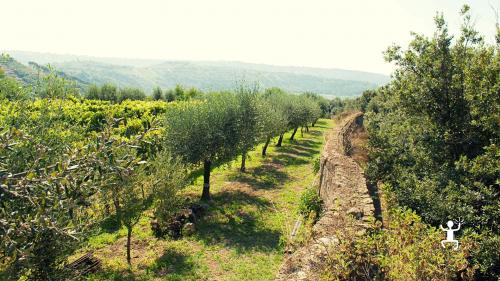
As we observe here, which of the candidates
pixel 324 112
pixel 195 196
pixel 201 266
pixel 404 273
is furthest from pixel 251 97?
pixel 324 112

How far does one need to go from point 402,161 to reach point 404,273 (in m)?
13.2

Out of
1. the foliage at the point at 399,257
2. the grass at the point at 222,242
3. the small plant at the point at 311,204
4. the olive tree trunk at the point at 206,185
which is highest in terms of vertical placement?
the foliage at the point at 399,257

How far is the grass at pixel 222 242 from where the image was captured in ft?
51.8

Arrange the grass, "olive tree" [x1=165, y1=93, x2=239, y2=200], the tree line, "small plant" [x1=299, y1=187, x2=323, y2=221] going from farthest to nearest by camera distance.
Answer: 1. "olive tree" [x1=165, y1=93, x2=239, y2=200]
2. "small plant" [x1=299, y1=187, x2=323, y2=221]
3. the grass
4. the tree line

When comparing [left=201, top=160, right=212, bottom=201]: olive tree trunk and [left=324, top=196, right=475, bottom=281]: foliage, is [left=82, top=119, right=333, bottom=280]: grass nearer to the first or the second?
[left=201, top=160, right=212, bottom=201]: olive tree trunk

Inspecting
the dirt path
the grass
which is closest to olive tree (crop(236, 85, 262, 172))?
the grass

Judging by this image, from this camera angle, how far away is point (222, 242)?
1906 cm

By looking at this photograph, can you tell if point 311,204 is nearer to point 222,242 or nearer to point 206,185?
point 222,242

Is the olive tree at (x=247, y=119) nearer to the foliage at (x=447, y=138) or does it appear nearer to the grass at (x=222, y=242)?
the grass at (x=222, y=242)

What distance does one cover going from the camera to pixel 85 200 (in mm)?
4082

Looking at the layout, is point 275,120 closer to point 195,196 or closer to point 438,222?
point 195,196

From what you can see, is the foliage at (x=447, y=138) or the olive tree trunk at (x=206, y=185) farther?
the olive tree trunk at (x=206, y=185)

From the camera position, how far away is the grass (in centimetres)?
1577

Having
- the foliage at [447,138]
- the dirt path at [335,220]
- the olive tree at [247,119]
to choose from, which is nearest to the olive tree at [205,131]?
the olive tree at [247,119]
